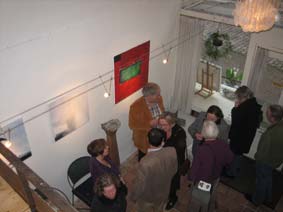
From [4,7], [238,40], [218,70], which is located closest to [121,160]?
[218,70]

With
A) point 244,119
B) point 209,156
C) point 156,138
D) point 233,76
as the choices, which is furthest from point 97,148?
point 233,76

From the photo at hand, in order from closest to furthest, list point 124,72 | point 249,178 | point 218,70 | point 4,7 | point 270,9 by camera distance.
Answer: point 4,7 → point 270,9 → point 124,72 → point 249,178 → point 218,70

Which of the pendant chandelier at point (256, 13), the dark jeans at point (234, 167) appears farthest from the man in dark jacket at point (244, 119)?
the pendant chandelier at point (256, 13)

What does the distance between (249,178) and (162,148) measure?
2467mm

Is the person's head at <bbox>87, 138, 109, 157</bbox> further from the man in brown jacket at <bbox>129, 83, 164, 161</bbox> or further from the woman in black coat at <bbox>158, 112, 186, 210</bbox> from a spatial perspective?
the man in brown jacket at <bbox>129, 83, 164, 161</bbox>

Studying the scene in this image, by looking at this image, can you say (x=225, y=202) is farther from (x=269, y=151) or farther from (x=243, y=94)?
(x=243, y=94)

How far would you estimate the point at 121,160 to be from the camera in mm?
6090

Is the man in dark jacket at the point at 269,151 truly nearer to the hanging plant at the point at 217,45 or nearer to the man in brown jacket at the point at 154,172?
the man in brown jacket at the point at 154,172

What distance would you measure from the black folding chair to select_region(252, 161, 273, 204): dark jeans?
8.30 ft

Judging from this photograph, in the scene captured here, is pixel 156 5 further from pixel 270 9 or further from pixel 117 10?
pixel 270 9

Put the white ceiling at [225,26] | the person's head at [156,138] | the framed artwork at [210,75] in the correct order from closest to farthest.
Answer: the person's head at [156,138] < the white ceiling at [225,26] < the framed artwork at [210,75]

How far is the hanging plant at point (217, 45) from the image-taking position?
20.2 ft

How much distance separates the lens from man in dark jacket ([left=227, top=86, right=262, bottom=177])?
4727 mm

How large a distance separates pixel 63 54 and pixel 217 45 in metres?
3.33
